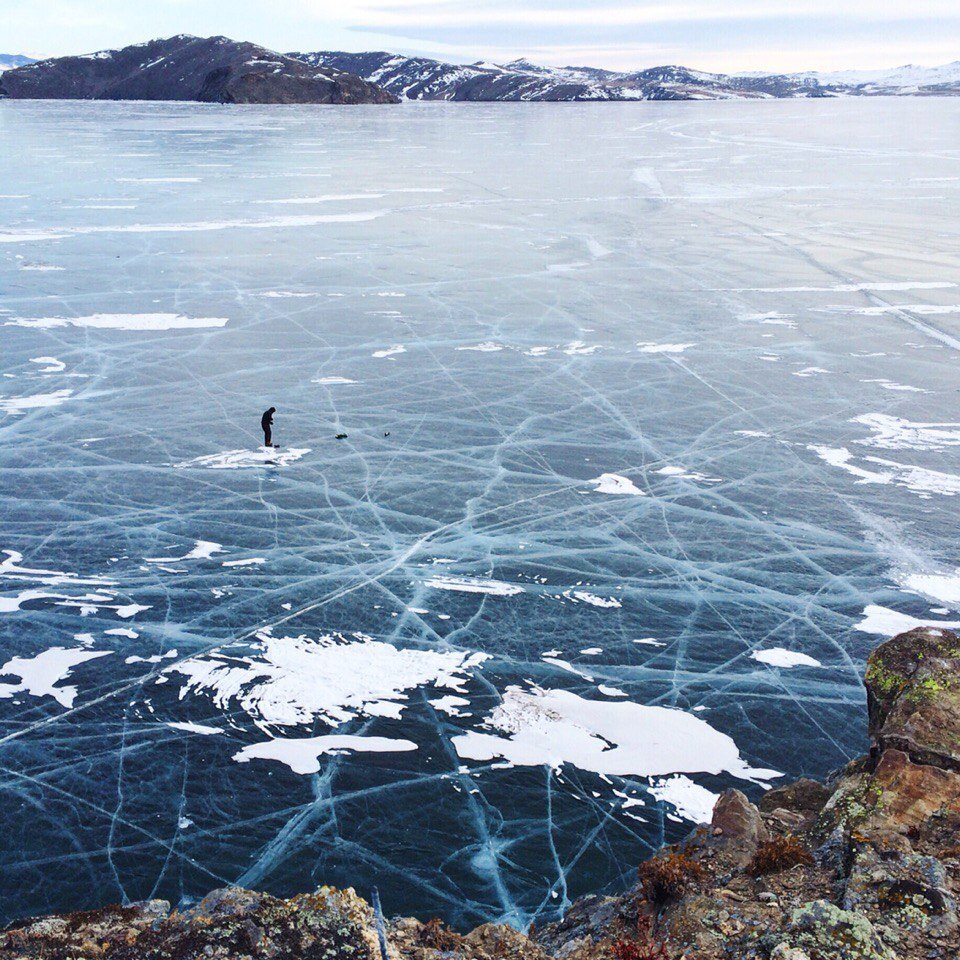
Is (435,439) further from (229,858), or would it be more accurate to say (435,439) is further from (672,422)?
(229,858)

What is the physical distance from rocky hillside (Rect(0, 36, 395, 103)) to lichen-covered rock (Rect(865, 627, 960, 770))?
111 meters

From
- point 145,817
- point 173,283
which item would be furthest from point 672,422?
point 173,283

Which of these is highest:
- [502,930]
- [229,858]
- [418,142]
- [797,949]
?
[418,142]

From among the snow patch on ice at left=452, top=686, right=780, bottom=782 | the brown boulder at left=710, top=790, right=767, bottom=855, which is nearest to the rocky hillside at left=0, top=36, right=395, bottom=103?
the snow patch on ice at left=452, top=686, right=780, bottom=782

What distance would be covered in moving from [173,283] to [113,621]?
30.2 feet

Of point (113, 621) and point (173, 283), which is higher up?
point (173, 283)

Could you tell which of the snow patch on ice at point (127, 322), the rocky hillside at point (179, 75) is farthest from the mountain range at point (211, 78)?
the snow patch on ice at point (127, 322)

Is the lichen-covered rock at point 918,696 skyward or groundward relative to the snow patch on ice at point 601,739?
skyward

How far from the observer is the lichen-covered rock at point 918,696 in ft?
11.7

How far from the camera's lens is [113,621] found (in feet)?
18.5

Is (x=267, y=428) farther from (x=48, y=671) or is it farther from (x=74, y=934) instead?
(x=74, y=934)

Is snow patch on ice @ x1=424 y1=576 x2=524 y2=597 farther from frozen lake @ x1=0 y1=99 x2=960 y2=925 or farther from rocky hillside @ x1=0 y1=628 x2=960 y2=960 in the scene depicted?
rocky hillside @ x1=0 y1=628 x2=960 y2=960

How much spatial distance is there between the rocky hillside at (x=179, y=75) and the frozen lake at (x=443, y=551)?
101 meters

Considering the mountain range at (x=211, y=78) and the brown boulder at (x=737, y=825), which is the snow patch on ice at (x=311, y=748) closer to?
the brown boulder at (x=737, y=825)
